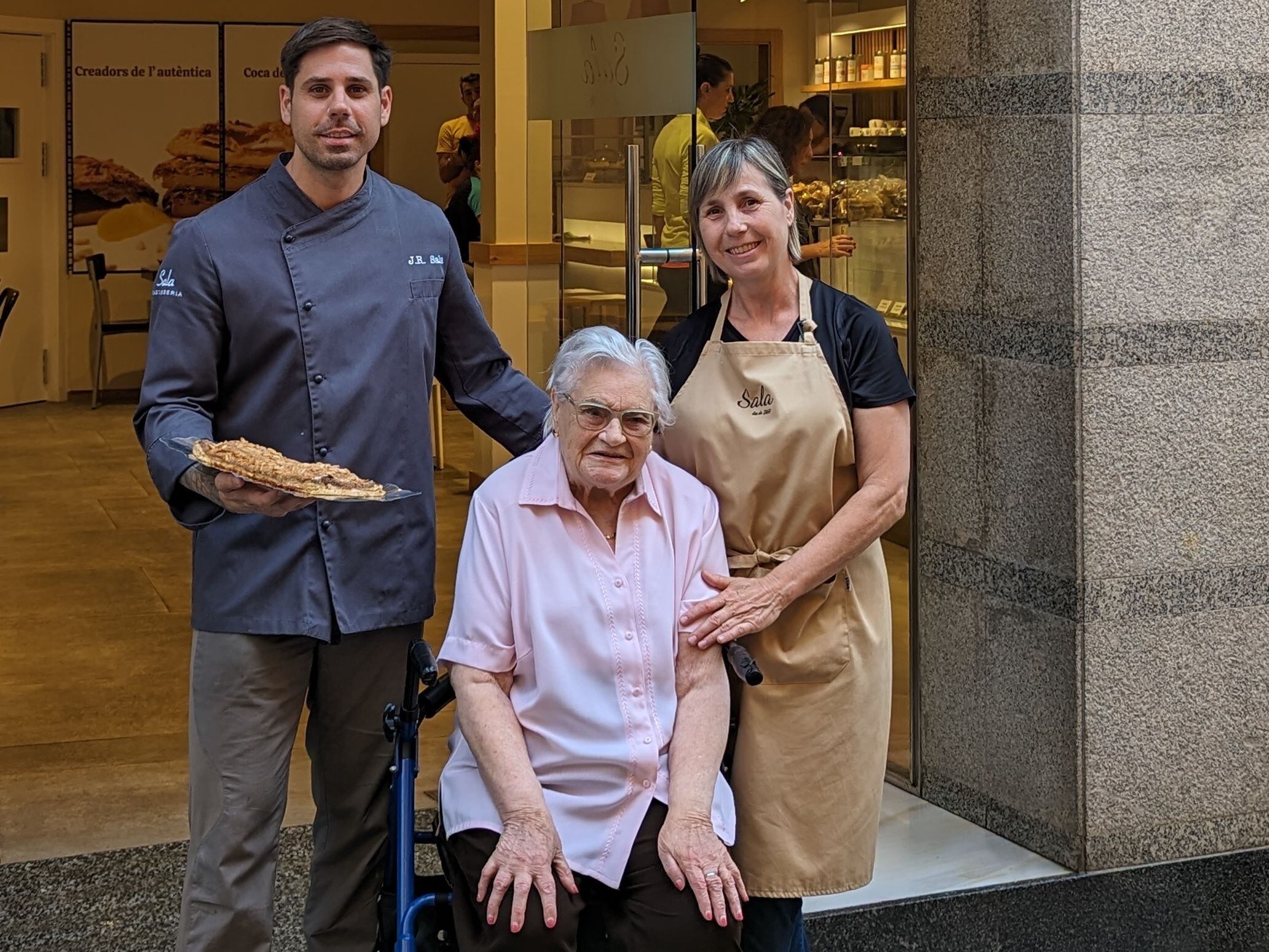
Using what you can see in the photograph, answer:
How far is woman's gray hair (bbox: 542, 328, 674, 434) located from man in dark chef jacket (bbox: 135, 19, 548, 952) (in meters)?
0.25

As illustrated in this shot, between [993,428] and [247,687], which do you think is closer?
[247,687]

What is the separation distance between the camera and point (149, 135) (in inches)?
486

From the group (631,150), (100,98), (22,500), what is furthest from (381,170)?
(631,150)

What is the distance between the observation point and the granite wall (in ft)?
11.1

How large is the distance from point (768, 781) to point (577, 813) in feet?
1.23

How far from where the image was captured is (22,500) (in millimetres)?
8406

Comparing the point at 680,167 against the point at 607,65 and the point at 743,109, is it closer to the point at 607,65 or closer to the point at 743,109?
the point at 743,109

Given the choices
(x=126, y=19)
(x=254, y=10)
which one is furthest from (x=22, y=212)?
(x=254, y=10)

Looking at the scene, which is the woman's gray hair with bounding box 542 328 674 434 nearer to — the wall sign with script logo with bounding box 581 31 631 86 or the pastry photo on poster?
the wall sign with script logo with bounding box 581 31 631 86

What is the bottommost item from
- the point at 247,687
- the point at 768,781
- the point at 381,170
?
the point at 768,781

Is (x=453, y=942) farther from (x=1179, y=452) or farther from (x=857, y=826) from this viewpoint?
(x=1179, y=452)

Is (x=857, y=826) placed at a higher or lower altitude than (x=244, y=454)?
lower

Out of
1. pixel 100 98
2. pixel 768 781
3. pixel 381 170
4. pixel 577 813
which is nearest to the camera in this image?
pixel 577 813

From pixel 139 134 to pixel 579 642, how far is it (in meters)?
10.8
